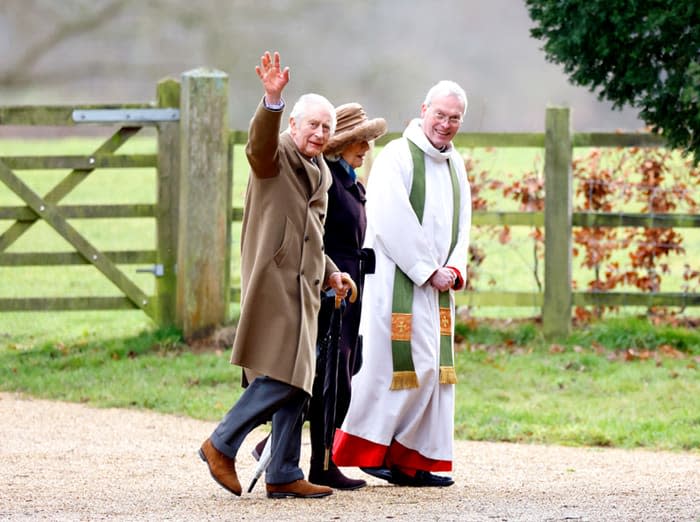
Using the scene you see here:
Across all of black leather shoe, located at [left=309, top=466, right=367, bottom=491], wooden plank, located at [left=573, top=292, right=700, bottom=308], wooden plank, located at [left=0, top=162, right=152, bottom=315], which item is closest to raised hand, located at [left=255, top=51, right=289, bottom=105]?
black leather shoe, located at [left=309, top=466, right=367, bottom=491]

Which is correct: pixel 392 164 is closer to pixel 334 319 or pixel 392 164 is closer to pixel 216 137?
pixel 334 319

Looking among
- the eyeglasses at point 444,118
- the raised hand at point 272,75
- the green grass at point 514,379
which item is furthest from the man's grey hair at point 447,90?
the green grass at point 514,379

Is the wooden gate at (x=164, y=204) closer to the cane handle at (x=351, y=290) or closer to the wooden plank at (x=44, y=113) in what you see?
the wooden plank at (x=44, y=113)

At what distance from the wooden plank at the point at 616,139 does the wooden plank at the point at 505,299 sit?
115 centimetres

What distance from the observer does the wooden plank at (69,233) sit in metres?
9.87

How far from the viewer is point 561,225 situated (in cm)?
997

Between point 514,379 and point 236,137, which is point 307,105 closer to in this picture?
point 514,379

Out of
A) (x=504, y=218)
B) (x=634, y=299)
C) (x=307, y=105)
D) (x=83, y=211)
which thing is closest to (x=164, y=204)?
(x=83, y=211)

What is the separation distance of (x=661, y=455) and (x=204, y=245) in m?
3.85

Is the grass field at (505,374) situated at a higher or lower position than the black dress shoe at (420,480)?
higher

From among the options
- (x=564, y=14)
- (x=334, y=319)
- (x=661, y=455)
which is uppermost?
(x=564, y=14)

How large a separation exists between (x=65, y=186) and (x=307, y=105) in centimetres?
491

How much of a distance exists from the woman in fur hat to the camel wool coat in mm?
349

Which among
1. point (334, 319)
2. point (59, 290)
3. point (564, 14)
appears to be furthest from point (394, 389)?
point (59, 290)
